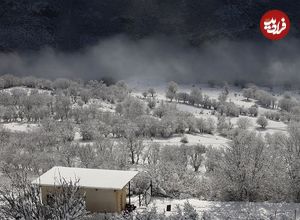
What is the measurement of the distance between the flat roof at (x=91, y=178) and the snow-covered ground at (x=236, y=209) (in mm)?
2764

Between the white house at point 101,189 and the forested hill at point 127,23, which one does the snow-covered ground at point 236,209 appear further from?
the forested hill at point 127,23

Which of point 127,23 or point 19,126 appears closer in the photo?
point 19,126

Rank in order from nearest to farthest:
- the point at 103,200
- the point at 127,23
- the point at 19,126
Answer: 1. the point at 103,200
2. the point at 19,126
3. the point at 127,23

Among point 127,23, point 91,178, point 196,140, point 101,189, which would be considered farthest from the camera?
point 127,23

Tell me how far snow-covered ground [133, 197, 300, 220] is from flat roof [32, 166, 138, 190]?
2764 mm

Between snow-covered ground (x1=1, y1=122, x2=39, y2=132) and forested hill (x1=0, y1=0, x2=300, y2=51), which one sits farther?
forested hill (x1=0, y1=0, x2=300, y2=51)

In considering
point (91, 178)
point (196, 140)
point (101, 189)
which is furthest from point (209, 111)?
point (101, 189)

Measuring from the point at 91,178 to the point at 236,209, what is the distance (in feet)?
32.6

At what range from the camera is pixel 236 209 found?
26500 mm

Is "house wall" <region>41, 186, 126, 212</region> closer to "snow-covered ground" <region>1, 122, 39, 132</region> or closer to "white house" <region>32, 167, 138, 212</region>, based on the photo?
"white house" <region>32, 167, 138, 212</region>

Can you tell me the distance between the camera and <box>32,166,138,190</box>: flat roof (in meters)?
24.3

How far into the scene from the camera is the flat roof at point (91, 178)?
958 inches

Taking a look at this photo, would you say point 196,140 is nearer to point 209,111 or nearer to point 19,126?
point 209,111

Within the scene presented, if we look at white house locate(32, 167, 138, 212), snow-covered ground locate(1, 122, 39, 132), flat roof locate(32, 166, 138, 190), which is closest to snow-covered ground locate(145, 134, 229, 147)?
snow-covered ground locate(1, 122, 39, 132)
